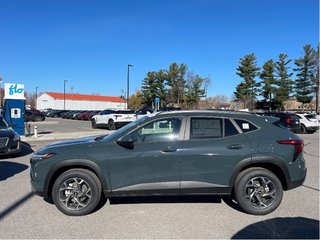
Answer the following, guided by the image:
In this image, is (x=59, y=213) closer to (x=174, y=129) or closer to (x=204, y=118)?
(x=174, y=129)

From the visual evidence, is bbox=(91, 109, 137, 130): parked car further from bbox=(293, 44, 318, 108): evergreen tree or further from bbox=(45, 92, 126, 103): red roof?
bbox=(45, 92, 126, 103): red roof

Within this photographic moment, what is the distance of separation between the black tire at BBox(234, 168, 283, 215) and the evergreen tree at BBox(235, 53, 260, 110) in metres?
64.0

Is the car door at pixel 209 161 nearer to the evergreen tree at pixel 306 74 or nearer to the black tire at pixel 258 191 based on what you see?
the black tire at pixel 258 191

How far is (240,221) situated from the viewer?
16.8 ft

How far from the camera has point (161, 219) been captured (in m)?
5.14

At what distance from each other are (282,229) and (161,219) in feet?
5.60

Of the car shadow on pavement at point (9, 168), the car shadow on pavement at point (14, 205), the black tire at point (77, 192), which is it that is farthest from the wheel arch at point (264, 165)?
the car shadow on pavement at point (9, 168)

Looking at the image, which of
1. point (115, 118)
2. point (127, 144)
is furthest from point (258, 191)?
point (115, 118)

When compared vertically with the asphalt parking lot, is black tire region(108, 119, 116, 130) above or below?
above

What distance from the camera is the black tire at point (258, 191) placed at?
5.45 m

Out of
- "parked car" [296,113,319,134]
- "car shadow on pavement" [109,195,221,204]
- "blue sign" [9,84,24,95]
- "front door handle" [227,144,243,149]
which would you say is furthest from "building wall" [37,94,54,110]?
"front door handle" [227,144,243,149]

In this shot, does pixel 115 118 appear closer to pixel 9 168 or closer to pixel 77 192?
pixel 9 168

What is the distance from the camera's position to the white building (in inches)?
4663

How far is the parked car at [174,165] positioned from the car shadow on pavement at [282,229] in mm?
396
